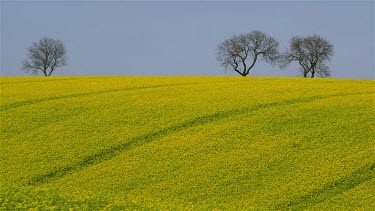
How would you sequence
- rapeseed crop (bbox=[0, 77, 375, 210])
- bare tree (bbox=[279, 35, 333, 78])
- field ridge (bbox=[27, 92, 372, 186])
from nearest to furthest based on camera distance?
rapeseed crop (bbox=[0, 77, 375, 210]) < field ridge (bbox=[27, 92, 372, 186]) < bare tree (bbox=[279, 35, 333, 78])

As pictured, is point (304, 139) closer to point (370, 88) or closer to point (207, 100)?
point (207, 100)

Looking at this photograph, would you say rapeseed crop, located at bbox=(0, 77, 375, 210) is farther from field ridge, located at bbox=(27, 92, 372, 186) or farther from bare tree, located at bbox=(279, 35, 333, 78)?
bare tree, located at bbox=(279, 35, 333, 78)

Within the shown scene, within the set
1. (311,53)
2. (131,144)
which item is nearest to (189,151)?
(131,144)

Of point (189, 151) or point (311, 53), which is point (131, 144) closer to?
point (189, 151)

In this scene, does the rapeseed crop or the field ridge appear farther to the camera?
the field ridge

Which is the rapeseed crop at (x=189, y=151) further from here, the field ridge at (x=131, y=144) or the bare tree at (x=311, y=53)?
the bare tree at (x=311, y=53)

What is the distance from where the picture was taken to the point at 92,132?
22391 millimetres

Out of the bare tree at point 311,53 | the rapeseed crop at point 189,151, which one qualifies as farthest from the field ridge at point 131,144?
the bare tree at point 311,53

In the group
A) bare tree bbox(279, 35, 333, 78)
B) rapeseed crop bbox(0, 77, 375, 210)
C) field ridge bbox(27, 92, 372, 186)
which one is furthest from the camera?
bare tree bbox(279, 35, 333, 78)

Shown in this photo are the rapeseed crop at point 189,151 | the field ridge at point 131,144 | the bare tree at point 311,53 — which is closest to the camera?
the rapeseed crop at point 189,151

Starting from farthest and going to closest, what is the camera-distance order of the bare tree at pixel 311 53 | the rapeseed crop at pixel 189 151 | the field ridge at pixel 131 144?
1. the bare tree at pixel 311 53
2. the field ridge at pixel 131 144
3. the rapeseed crop at pixel 189 151

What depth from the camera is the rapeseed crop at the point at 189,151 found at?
16.7 m

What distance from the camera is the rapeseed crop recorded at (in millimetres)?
16688

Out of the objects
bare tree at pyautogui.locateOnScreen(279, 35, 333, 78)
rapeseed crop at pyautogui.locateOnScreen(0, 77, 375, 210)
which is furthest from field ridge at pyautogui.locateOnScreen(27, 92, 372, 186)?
bare tree at pyautogui.locateOnScreen(279, 35, 333, 78)
